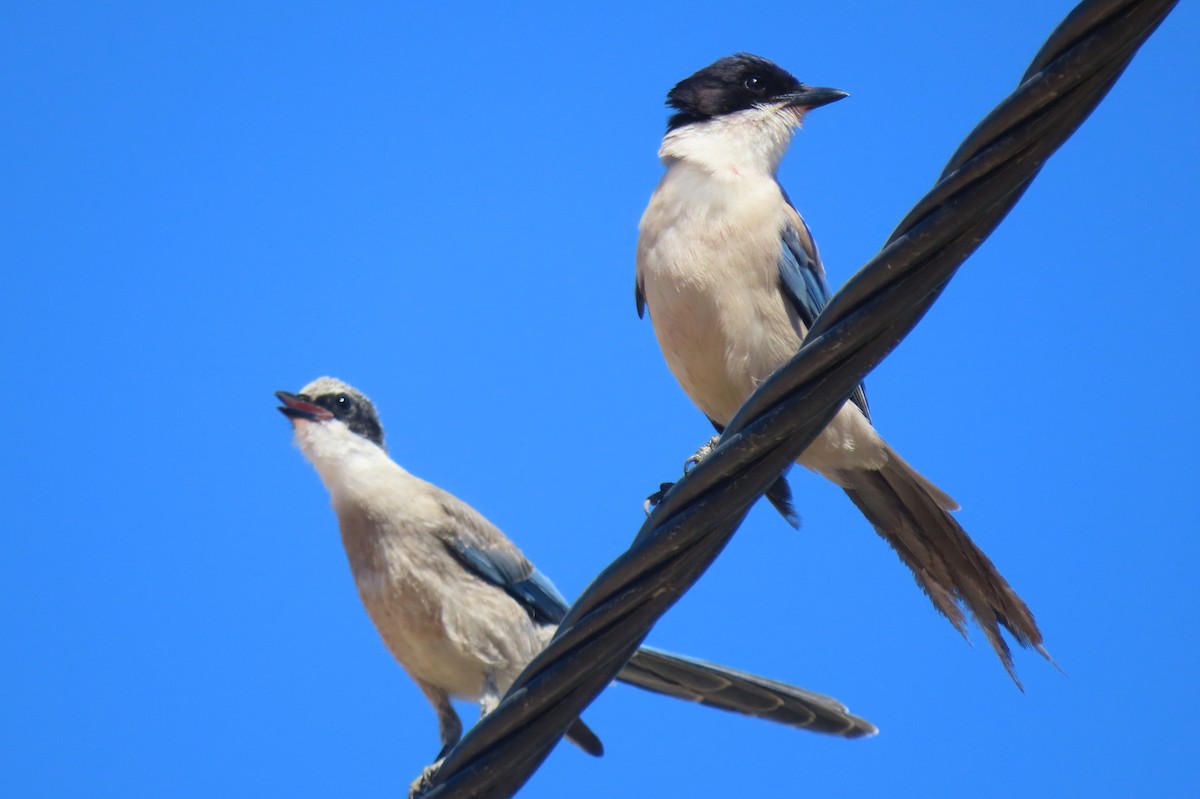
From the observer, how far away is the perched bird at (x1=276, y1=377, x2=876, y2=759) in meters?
5.90

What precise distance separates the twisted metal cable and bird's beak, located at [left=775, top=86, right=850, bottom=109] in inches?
150

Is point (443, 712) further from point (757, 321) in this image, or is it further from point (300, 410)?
point (757, 321)

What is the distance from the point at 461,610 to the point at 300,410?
1.60 meters

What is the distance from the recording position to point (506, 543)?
6367mm

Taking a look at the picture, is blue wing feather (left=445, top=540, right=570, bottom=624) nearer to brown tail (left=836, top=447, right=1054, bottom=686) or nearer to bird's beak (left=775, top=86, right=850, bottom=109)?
brown tail (left=836, top=447, right=1054, bottom=686)

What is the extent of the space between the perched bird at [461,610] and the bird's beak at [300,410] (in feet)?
1.49

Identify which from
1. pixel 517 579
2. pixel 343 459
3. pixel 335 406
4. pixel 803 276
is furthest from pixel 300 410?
pixel 803 276

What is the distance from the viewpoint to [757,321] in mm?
5422

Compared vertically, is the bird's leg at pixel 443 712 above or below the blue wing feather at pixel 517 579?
below

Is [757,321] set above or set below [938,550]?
above

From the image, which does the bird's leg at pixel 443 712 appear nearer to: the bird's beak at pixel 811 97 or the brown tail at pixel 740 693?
the brown tail at pixel 740 693

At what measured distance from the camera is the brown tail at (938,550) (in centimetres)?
485

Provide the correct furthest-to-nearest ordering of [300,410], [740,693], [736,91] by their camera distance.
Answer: [300,410]
[736,91]
[740,693]

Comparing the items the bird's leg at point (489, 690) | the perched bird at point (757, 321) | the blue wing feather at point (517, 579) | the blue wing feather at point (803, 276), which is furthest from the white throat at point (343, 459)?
the blue wing feather at point (803, 276)
